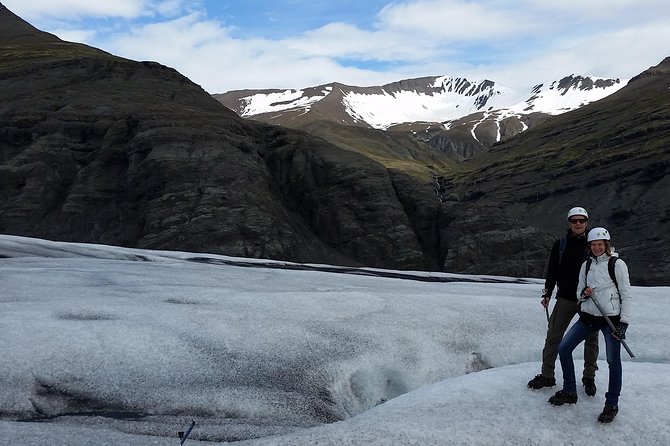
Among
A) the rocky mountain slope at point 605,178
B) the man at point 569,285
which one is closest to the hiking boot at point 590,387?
the man at point 569,285

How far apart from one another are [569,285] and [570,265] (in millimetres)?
383

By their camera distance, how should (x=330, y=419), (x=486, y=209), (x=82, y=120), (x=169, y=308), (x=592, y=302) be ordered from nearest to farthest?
1. (x=592, y=302)
2. (x=330, y=419)
3. (x=169, y=308)
4. (x=82, y=120)
5. (x=486, y=209)

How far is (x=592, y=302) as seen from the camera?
9352 millimetres


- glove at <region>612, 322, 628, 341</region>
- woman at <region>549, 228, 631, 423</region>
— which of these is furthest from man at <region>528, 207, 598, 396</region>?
glove at <region>612, 322, 628, 341</region>

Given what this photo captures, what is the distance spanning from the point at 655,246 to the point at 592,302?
3425 inches

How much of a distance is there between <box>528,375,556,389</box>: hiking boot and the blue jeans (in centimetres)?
82

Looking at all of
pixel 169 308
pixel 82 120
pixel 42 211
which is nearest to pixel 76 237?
pixel 42 211

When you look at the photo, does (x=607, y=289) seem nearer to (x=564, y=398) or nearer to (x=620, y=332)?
(x=620, y=332)

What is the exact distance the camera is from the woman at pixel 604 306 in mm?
9008

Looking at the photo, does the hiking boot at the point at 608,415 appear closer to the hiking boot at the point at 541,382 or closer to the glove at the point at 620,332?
the glove at the point at 620,332

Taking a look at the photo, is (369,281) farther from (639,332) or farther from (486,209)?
(486,209)

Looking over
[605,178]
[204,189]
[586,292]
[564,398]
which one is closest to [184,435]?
[564,398]

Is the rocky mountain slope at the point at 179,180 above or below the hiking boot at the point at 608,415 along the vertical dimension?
above

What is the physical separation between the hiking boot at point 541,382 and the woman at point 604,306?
930 mm
